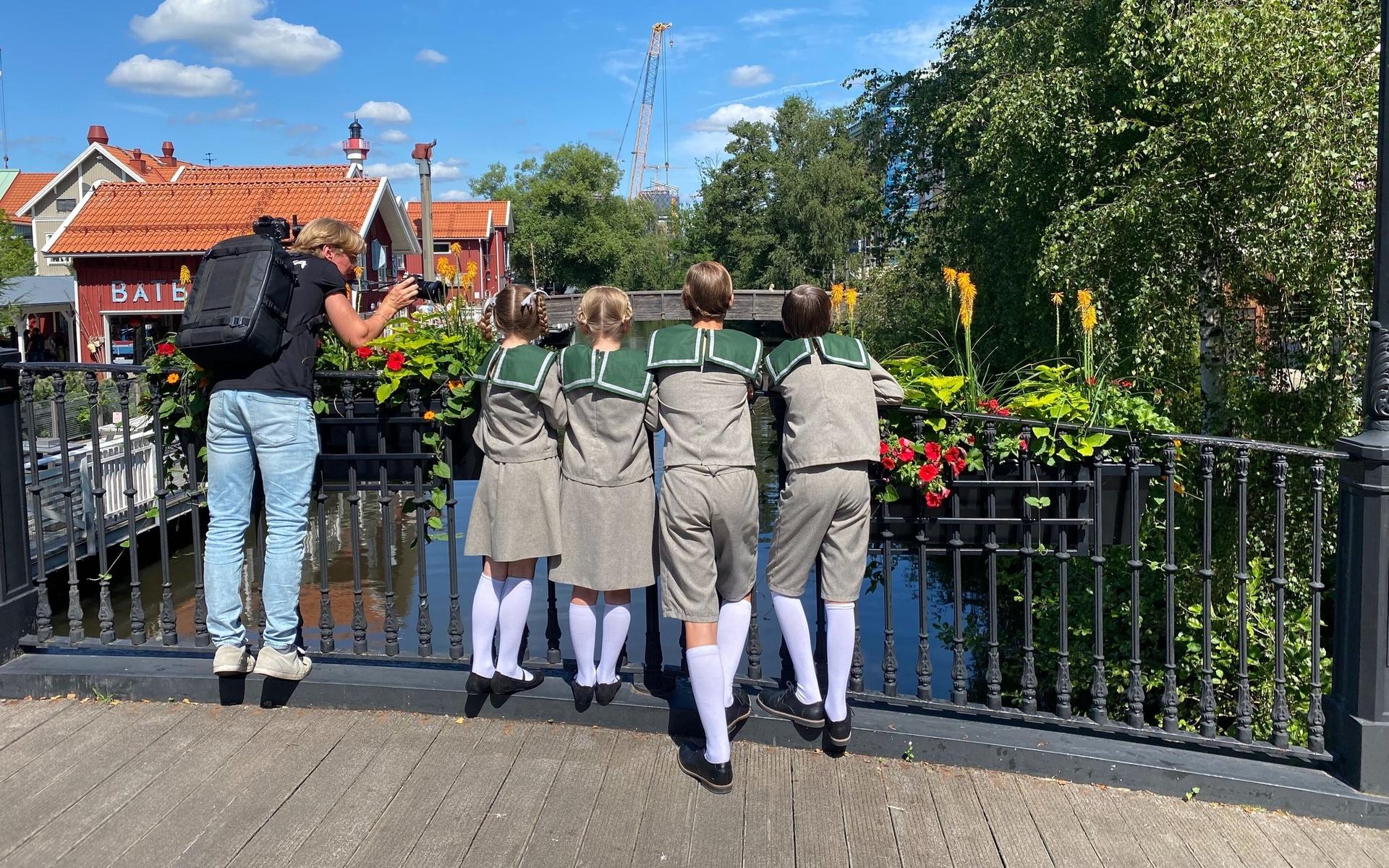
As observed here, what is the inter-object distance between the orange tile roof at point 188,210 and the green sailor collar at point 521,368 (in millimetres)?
29361

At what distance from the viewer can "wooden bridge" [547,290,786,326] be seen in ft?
139

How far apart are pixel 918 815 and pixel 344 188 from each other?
1274 inches

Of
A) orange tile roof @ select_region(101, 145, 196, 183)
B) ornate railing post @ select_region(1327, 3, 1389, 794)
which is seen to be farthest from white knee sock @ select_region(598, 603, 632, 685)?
orange tile roof @ select_region(101, 145, 196, 183)

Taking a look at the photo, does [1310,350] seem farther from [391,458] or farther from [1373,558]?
[391,458]

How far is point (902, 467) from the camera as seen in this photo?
3.93m

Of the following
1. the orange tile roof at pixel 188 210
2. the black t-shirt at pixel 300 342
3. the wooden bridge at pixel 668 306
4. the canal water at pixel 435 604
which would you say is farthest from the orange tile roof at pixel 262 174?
the black t-shirt at pixel 300 342

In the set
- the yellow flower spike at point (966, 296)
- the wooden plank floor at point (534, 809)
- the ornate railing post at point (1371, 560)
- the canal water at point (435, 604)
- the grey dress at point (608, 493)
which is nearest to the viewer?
the wooden plank floor at point (534, 809)

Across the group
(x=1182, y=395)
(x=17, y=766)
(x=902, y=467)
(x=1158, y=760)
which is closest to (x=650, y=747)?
(x=902, y=467)

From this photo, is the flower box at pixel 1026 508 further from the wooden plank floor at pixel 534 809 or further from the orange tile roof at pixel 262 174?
the orange tile roof at pixel 262 174

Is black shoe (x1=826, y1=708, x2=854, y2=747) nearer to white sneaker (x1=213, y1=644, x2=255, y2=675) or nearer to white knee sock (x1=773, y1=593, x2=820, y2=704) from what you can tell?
white knee sock (x1=773, y1=593, x2=820, y2=704)

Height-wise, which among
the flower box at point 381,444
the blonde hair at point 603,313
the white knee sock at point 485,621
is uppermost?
the blonde hair at point 603,313

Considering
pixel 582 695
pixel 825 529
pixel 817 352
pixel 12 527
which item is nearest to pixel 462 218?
pixel 12 527

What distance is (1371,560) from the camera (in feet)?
11.1

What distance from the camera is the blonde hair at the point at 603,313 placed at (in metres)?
3.73
